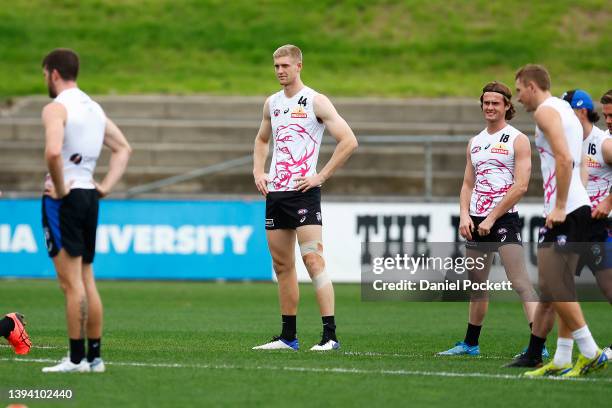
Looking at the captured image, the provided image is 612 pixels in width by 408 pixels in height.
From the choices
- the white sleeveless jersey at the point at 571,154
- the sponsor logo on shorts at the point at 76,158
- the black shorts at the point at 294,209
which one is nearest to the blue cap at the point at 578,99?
the white sleeveless jersey at the point at 571,154

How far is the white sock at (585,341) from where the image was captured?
8.55 metres

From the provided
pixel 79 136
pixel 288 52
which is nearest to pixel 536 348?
pixel 288 52

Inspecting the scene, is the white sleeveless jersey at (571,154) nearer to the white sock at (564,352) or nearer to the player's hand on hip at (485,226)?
the white sock at (564,352)

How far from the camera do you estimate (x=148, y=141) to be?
80.7 ft

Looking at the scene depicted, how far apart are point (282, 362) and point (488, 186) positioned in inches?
99.3

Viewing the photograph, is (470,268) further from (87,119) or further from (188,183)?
(188,183)

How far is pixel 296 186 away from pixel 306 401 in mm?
3344

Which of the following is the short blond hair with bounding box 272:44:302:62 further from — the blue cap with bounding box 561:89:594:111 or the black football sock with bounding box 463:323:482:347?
the black football sock with bounding box 463:323:482:347

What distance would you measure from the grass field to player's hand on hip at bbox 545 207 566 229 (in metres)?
1.12

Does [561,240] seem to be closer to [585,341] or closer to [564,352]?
[585,341]

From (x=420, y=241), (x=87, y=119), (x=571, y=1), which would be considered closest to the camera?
(x=87, y=119)

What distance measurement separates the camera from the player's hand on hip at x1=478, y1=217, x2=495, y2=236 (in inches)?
399

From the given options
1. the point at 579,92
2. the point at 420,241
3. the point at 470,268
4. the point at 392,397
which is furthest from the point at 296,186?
the point at 420,241

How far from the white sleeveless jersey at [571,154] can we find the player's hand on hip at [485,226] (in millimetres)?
1489
